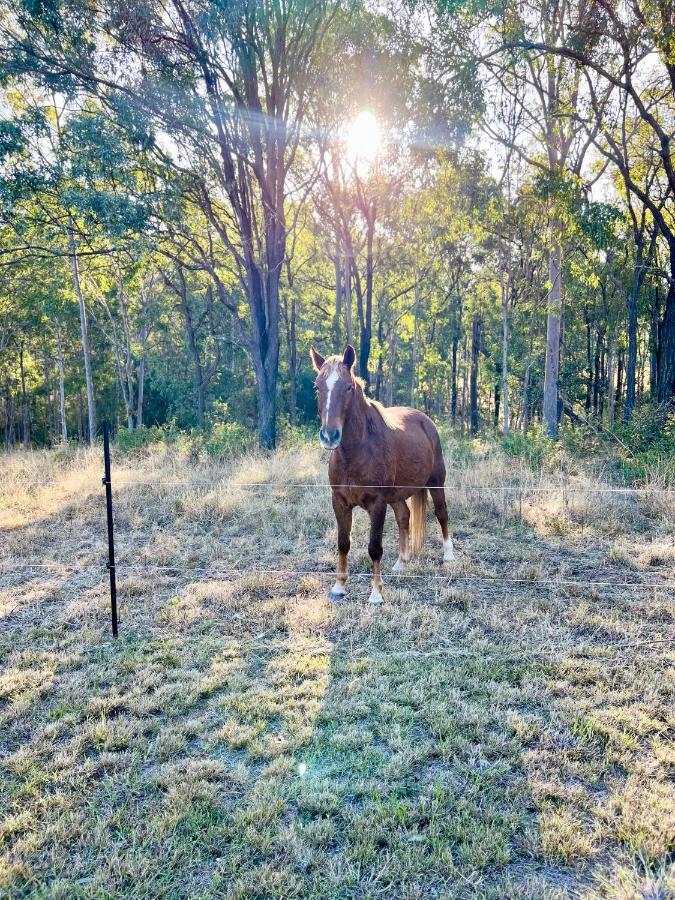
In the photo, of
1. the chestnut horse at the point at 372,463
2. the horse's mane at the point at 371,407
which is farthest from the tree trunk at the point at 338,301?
the horse's mane at the point at 371,407

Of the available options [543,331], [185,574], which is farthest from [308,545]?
[543,331]

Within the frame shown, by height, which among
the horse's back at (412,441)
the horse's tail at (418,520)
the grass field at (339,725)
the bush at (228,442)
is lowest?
the grass field at (339,725)

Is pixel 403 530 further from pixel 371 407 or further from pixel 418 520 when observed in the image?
pixel 371 407

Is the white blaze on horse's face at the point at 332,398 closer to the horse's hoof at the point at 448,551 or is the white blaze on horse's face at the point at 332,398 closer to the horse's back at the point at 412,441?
the horse's back at the point at 412,441

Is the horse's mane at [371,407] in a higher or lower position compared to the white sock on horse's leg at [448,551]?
higher

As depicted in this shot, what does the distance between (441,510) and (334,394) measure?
7.78 feet

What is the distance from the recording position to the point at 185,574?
5512 millimetres

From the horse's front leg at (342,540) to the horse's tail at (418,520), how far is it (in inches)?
45.3

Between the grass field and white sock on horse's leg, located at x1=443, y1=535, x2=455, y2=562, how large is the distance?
4.2 inches

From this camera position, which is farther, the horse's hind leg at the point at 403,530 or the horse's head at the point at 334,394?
the horse's hind leg at the point at 403,530

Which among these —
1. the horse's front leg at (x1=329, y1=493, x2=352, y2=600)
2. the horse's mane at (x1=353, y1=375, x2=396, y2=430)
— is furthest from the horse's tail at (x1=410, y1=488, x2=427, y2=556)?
the horse's front leg at (x1=329, y1=493, x2=352, y2=600)

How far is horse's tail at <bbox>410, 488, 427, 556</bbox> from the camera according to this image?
5691mm

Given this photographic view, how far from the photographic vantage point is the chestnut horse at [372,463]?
14.0 ft

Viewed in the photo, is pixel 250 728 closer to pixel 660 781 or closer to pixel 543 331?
pixel 660 781
